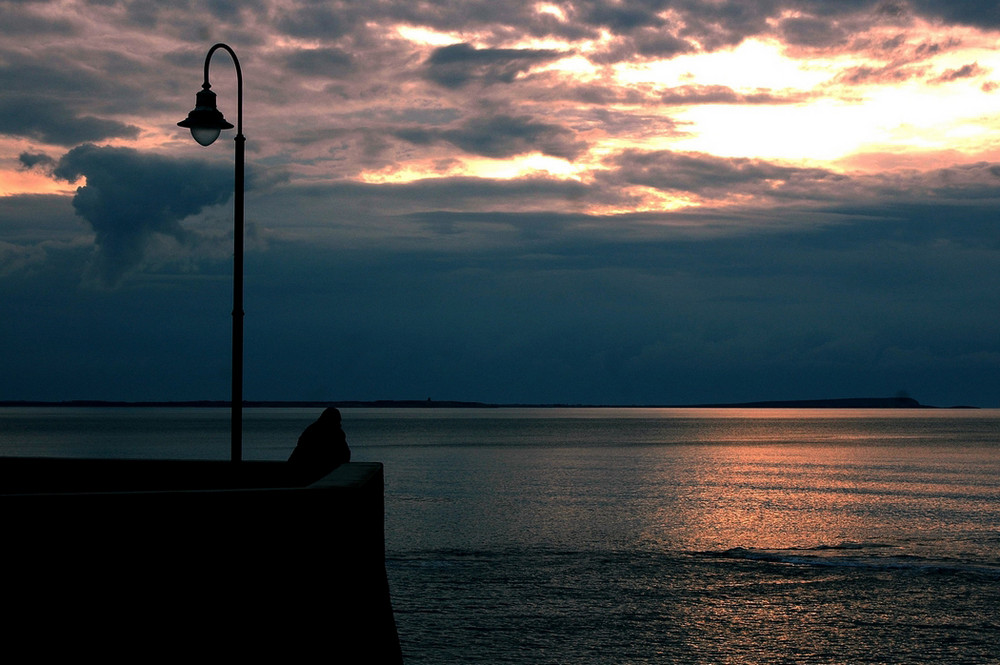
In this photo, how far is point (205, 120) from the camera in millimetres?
12828

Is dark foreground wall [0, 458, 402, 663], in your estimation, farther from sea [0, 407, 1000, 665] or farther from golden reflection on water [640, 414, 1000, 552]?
golden reflection on water [640, 414, 1000, 552]

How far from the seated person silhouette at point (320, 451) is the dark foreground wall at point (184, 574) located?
4.37m

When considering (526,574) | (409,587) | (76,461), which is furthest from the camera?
(526,574)

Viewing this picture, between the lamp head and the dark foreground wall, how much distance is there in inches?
255

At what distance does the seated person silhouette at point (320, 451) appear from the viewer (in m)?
12.5

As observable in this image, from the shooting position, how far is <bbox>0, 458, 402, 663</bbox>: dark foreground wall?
6445 mm

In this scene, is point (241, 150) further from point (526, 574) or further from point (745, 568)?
point (745, 568)

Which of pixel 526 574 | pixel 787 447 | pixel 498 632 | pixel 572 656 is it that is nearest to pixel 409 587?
pixel 526 574

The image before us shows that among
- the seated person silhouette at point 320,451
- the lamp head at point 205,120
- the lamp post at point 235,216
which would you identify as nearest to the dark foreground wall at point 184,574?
the seated person silhouette at point 320,451

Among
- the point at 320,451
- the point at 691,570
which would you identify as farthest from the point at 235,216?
the point at 691,570

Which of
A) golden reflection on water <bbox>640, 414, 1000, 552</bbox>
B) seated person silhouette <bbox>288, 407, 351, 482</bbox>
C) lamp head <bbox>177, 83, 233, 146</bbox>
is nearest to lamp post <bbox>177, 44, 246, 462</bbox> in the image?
lamp head <bbox>177, 83, 233, 146</bbox>

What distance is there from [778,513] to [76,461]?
1173 inches

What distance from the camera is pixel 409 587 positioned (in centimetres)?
1962

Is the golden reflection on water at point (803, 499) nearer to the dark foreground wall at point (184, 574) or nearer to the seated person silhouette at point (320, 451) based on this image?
the seated person silhouette at point (320, 451)
